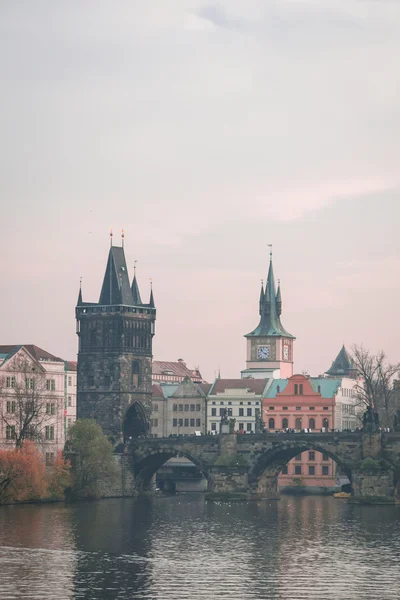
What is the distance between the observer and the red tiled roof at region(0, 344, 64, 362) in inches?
6554

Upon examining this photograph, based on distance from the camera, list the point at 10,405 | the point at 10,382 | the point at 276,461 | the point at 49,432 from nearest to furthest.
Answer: the point at 10,405 → the point at 10,382 → the point at 49,432 → the point at 276,461

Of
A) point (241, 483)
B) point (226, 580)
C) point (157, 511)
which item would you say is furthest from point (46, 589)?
point (241, 483)

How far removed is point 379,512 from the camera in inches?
5817

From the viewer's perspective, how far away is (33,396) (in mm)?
158000

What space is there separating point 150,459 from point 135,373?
15.2 meters

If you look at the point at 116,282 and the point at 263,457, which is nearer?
the point at 263,457

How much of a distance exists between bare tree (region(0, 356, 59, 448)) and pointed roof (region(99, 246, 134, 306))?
27.8 meters

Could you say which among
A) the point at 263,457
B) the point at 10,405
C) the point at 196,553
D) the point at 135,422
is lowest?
the point at 196,553

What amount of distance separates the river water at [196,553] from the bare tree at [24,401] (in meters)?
11.4

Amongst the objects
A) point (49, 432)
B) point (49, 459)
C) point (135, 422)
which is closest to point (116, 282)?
point (135, 422)

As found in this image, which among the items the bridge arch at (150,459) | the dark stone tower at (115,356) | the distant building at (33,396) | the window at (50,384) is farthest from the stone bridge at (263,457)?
the window at (50,384)

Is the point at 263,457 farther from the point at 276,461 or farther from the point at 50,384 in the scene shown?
the point at 50,384

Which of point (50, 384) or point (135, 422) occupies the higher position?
point (50, 384)

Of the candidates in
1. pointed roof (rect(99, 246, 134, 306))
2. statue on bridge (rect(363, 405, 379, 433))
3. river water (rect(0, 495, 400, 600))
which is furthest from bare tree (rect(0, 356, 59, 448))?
statue on bridge (rect(363, 405, 379, 433))
